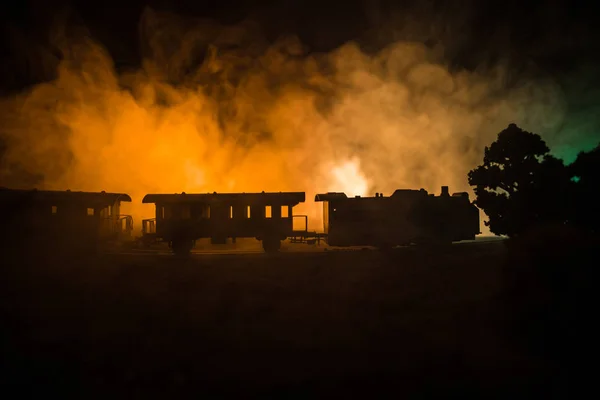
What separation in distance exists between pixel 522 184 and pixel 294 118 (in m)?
25.5

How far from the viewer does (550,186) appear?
15523mm

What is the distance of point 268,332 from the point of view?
9836 mm

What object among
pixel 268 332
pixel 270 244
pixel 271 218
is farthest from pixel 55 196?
pixel 268 332

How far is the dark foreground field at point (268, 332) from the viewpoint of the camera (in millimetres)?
7590

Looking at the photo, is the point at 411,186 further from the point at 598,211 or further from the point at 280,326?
the point at 280,326

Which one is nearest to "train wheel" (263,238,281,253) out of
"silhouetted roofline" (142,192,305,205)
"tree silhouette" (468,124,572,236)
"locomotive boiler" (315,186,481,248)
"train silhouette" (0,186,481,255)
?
"train silhouette" (0,186,481,255)

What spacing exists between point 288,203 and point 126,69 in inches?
998

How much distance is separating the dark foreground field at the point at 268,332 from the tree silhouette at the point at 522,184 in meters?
2.36

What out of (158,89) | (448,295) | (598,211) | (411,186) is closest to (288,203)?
(448,295)

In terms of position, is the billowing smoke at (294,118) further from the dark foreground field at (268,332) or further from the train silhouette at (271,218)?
the dark foreground field at (268,332)

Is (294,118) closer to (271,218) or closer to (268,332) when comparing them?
(271,218)

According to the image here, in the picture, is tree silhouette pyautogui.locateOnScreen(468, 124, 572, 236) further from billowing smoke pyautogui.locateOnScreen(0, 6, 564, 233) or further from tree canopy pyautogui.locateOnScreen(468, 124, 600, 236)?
billowing smoke pyautogui.locateOnScreen(0, 6, 564, 233)

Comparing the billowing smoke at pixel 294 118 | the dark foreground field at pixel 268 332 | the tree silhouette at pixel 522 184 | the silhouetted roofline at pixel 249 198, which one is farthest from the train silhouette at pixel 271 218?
the billowing smoke at pixel 294 118

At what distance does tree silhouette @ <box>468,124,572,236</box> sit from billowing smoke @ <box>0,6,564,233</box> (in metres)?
19.4
